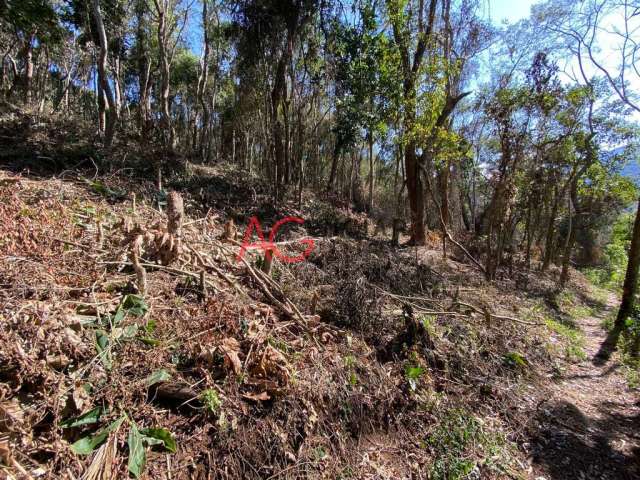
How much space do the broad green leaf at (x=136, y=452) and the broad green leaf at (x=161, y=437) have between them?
0.05 meters

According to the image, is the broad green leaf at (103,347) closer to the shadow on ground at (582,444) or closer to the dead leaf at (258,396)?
the dead leaf at (258,396)

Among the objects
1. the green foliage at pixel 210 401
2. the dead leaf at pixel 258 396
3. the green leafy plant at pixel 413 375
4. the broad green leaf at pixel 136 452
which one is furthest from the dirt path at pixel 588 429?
the broad green leaf at pixel 136 452

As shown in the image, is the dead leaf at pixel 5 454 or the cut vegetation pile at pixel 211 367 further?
the cut vegetation pile at pixel 211 367

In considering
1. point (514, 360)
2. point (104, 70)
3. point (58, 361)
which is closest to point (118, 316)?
point (58, 361)

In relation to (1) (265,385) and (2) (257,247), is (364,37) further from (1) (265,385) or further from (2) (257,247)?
(1) (265,385)

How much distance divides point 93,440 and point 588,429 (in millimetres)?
4374

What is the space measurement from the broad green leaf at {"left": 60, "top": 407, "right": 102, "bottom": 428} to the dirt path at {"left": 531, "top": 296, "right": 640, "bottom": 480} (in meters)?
3.39

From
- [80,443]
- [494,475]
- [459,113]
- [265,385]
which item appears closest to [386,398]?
[494,475]

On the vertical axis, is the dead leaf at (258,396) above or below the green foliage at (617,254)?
below

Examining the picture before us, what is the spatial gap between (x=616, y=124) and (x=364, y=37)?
9.40 meters

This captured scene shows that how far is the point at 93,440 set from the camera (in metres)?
1.72

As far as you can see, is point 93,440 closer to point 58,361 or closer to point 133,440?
point 133,440

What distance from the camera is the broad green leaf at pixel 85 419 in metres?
1.72

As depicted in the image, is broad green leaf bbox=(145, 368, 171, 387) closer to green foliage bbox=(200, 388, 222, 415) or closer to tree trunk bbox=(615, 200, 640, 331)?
green foliage bbox=(200, 388, 222, 415)
